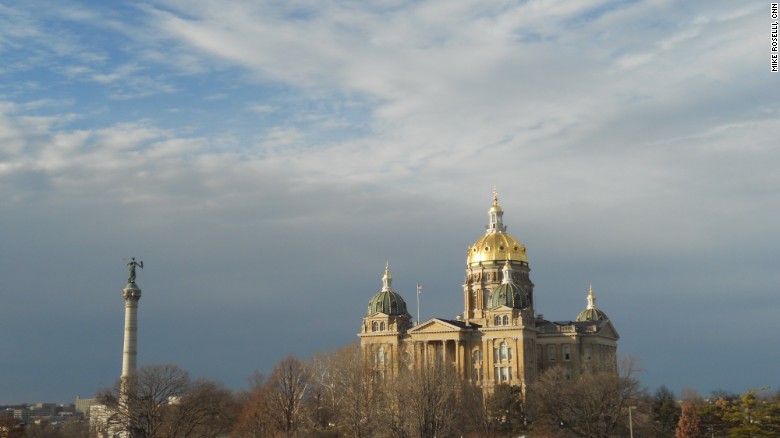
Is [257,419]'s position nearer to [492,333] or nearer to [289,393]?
[289,393]

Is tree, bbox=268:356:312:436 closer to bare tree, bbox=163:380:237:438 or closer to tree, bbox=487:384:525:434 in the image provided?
bare tree, bbox=163:380:237:438

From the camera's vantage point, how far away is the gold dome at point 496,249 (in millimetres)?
152500

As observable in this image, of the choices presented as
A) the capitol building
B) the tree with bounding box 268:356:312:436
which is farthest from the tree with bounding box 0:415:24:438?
the capitol building

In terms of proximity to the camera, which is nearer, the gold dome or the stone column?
the stone column

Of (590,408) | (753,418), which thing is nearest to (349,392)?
(590,408)

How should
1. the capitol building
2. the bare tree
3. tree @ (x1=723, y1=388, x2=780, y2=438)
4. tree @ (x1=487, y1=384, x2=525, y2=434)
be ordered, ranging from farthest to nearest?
the capitol building
tree @ (x1=487, y1=384, x2=525, y2=434)
the bare tree
tree @ (x1=723, y1=388, x2=780, y2=438)

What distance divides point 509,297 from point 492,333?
5.38m

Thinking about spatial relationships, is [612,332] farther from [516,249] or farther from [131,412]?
[131,412]

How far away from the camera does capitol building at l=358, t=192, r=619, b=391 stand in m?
137

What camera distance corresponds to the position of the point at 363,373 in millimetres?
117688

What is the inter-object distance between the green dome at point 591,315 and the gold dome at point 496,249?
13.4 metres

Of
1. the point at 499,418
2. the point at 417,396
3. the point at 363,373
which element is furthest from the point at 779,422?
the point at 363,373

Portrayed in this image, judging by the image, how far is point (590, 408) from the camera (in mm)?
105875

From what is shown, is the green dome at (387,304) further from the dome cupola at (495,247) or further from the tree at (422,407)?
the tree at (422,407)
